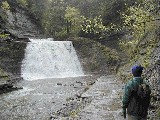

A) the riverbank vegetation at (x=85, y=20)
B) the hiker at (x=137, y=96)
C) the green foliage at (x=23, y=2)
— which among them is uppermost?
the green foliage at (x=23, y=2)

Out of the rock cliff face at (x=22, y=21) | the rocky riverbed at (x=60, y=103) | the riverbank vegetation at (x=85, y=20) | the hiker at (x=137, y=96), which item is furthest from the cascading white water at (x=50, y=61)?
the hiker at (x=137, y=96)

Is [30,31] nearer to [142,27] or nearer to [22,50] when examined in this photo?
[22,50]

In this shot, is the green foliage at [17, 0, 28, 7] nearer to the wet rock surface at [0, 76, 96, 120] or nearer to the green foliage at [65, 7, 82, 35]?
the green foliage at [65, 7, 82, 35]

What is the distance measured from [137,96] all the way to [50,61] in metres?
35.5

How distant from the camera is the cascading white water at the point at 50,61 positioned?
40.6m

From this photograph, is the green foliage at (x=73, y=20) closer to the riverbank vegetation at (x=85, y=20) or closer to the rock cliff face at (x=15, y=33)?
the riverbank vegetation at (x=85, y=20)

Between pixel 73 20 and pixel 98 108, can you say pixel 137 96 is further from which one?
pixel 73 20

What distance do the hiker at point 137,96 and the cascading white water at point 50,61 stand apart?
102 ft

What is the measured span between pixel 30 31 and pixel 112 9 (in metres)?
17.7

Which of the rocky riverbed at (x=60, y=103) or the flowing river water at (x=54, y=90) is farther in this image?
the flowing river water at (x=54, y=90)

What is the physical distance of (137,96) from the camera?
8.05 m

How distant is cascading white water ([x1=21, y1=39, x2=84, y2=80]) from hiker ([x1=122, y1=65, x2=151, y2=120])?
31097 millimetres

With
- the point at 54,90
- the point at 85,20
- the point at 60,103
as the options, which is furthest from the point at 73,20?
the point at 60,103

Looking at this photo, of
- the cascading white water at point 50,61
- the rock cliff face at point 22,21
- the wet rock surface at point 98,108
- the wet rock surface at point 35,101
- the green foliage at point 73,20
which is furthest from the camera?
the green foliage at point 73,20
